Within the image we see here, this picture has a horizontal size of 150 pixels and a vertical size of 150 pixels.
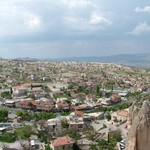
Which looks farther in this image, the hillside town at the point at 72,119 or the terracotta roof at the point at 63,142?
the terracotta roof at the point at 63,142

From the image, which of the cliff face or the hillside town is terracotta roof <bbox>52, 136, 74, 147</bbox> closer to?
the hillside town

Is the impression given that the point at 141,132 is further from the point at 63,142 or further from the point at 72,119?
the point at 72,119

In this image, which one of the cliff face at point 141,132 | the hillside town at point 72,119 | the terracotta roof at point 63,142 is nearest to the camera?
the cliff face at point 141,132

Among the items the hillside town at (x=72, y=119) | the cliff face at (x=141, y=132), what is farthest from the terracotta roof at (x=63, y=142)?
the cliff face at (x=141, y=132)

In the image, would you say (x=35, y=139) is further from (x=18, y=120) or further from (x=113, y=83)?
(x=113, y=83)

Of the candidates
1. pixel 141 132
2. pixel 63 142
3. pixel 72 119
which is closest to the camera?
pixel 141 132

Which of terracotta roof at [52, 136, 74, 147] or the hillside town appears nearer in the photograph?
the hillside town

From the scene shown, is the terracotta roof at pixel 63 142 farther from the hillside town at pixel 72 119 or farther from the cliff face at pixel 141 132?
the cliff face at pixel 141 132

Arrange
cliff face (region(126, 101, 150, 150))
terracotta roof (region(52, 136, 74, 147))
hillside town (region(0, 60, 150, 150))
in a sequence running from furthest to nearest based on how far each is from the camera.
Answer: terracotta roof (region(52, 136, 74, 147)) < hillside town (region(0, 60, 150, 150)) < cliff face (region(126, 101, 150, 150))

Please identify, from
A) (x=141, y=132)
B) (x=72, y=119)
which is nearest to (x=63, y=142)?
(x=72, y=119)

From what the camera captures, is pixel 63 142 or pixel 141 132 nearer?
pixel 141 132

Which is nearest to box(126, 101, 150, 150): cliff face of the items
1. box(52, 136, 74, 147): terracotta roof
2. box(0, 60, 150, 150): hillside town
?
box(0, 60, 150, 150): hillside town

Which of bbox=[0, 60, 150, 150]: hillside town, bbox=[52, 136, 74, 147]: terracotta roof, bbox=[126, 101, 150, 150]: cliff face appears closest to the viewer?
bbox=[126, 101, 150, 150]: cliff face

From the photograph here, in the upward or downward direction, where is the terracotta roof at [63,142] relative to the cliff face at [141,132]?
downward
